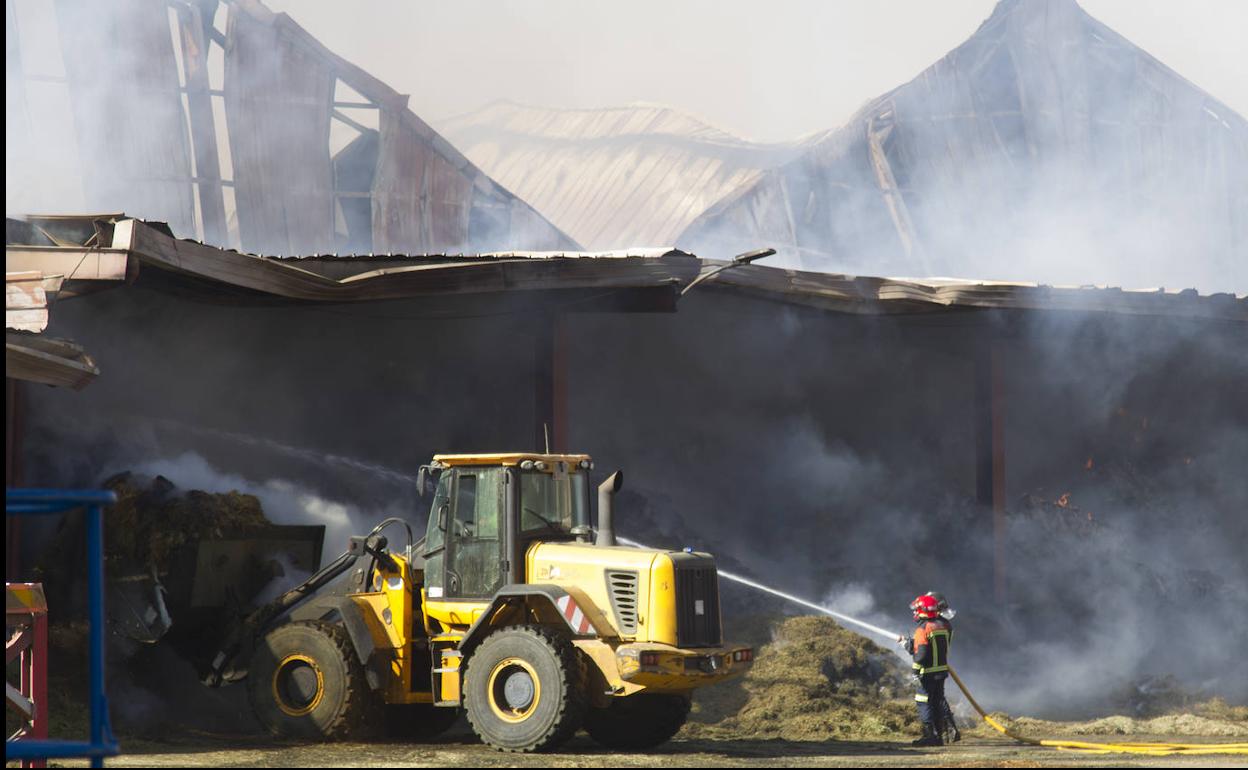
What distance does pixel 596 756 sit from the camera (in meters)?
11.4

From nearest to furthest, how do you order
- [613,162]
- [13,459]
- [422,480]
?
[422,480]
[13,459]
[613,162]

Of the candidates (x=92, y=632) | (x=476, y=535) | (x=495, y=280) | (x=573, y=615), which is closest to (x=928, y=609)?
(x=573, y=615)

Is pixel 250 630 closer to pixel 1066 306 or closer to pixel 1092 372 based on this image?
pixel 1066 306

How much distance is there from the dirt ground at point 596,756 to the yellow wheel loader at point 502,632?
0.32 meters

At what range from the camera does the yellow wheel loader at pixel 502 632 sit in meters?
11.4

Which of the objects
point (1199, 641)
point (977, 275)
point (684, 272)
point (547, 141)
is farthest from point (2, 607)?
point (547, 141)

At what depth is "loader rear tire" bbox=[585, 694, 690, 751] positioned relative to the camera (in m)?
12.3

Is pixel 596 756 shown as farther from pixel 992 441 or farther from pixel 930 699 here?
pixel 992 441

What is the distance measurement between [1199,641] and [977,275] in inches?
531

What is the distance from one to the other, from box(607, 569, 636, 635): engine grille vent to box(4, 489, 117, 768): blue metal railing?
536 centimetres

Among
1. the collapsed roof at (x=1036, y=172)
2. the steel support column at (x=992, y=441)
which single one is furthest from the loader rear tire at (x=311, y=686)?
the collapsed roof at (x=1036, y=172)

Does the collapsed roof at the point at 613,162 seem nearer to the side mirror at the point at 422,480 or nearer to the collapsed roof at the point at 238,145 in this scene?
the collapsed roof at the point at 238,145

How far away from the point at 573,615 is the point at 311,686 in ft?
7.47

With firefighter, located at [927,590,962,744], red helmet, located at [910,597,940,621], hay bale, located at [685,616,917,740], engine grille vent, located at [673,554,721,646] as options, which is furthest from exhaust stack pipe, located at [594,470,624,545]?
firefighter, located at [927,590,962,744]
